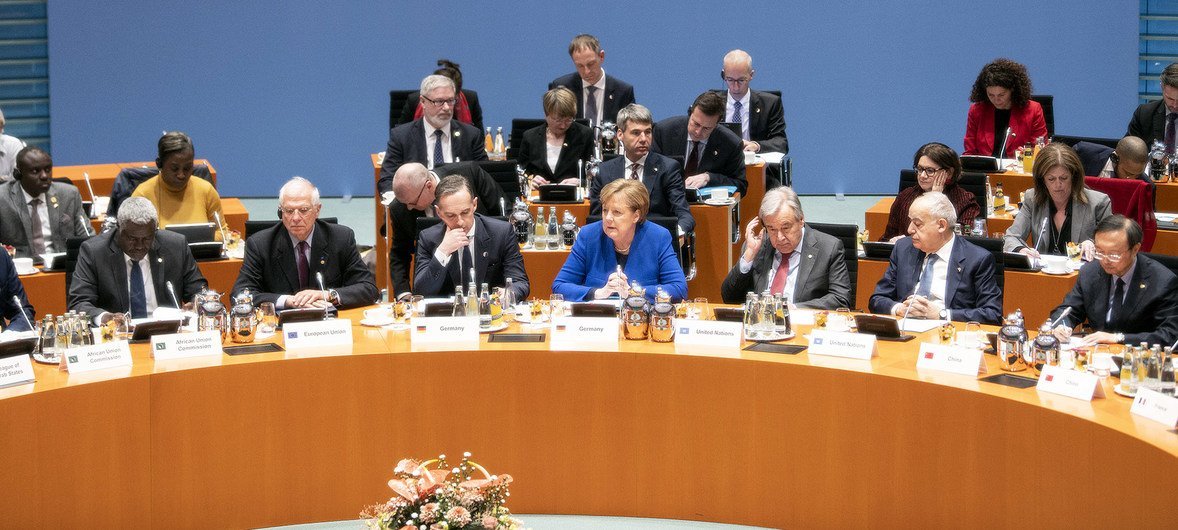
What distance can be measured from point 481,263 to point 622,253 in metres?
0.57

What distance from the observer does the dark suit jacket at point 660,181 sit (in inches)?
251

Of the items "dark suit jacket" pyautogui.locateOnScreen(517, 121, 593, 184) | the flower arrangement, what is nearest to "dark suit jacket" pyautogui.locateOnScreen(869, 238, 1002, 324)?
the flower arrangement

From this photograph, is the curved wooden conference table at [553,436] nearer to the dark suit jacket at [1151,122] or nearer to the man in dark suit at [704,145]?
the man in dark suit at [704,145]

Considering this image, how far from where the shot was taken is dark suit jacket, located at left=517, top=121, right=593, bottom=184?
24.2 ft

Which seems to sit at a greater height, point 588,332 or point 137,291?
point 137,291

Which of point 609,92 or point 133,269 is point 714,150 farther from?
point 133,269

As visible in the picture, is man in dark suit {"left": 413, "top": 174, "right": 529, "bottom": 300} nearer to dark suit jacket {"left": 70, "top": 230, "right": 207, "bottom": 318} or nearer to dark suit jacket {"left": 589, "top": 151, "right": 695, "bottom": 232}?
dark suit jacket {"left": 70, "top": 230, "right": 207, "bottom": 318}

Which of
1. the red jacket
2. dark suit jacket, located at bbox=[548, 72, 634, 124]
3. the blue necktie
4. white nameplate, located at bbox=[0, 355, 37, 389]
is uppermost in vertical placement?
dark suit jacket, located at bbox=[548, 72, 634, 124]

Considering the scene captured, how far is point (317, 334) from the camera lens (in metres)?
4.05

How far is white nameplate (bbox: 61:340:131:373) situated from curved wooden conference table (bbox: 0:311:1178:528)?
0.23ft

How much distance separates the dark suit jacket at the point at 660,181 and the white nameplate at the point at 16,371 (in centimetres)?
324

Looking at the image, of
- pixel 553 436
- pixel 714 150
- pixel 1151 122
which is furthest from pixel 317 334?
pixel 1151 122

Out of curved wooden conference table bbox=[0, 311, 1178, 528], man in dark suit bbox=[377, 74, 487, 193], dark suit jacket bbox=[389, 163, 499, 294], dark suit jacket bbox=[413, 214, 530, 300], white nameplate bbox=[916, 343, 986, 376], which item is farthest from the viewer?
man in dark suit bbox=[377, 74, 487, 193]

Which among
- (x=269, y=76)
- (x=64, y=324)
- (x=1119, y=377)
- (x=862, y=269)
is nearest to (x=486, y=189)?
(x=862, y=269)
